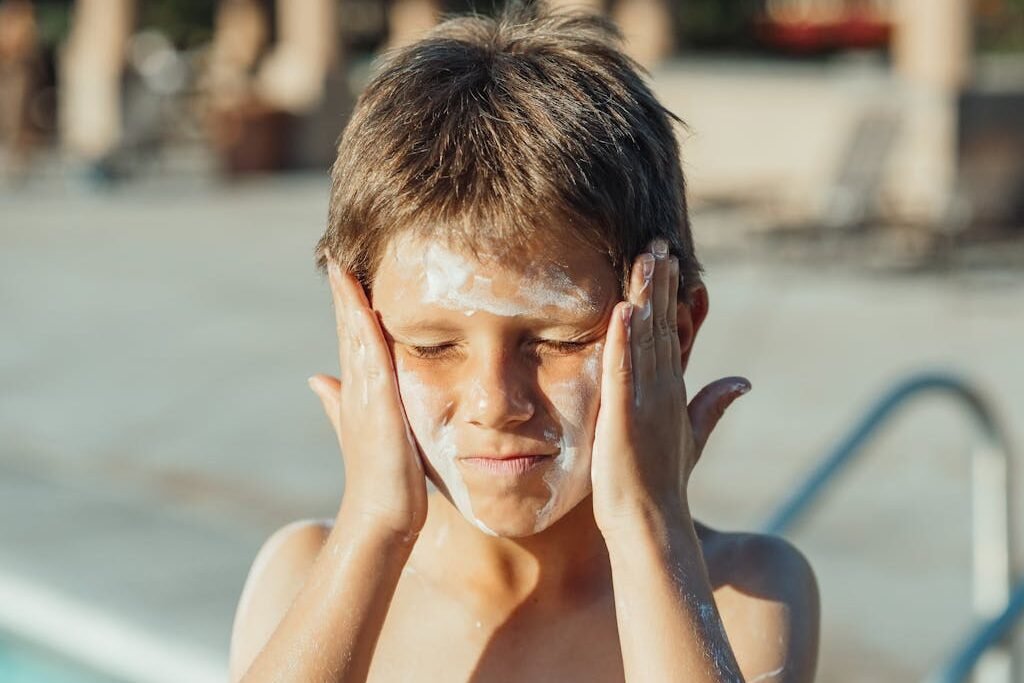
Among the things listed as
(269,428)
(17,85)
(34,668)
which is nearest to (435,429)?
(34,668)

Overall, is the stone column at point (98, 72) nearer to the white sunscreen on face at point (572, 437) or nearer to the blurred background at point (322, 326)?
the blurred background at point (322, 326)

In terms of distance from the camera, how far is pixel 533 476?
162cm

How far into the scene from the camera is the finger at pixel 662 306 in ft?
5.29

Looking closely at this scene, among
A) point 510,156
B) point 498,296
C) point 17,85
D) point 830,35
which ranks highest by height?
point 510,156

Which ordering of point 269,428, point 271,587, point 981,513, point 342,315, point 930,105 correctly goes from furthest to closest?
point 930,105 → point 269,428 → point 981,513 → point 271,587 → point 342,315

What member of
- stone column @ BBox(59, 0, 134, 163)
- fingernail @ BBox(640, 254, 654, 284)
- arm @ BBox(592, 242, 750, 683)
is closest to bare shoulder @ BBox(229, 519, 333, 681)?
arm @ BBox(592, 242, 750, 683)

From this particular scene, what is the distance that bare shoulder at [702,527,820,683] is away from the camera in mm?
1779

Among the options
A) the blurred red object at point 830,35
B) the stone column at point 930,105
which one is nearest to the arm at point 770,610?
the stone column at point 930,105

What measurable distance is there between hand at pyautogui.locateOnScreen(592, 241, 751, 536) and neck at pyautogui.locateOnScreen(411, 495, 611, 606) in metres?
0.17

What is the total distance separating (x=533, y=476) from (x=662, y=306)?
0.23 m

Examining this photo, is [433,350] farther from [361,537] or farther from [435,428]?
[361,537]

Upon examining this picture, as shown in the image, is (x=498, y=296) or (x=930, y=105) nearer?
(x=498, y=296)

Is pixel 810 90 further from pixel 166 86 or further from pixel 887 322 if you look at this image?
pixel 166 86

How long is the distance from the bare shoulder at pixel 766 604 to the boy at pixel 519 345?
16mm
